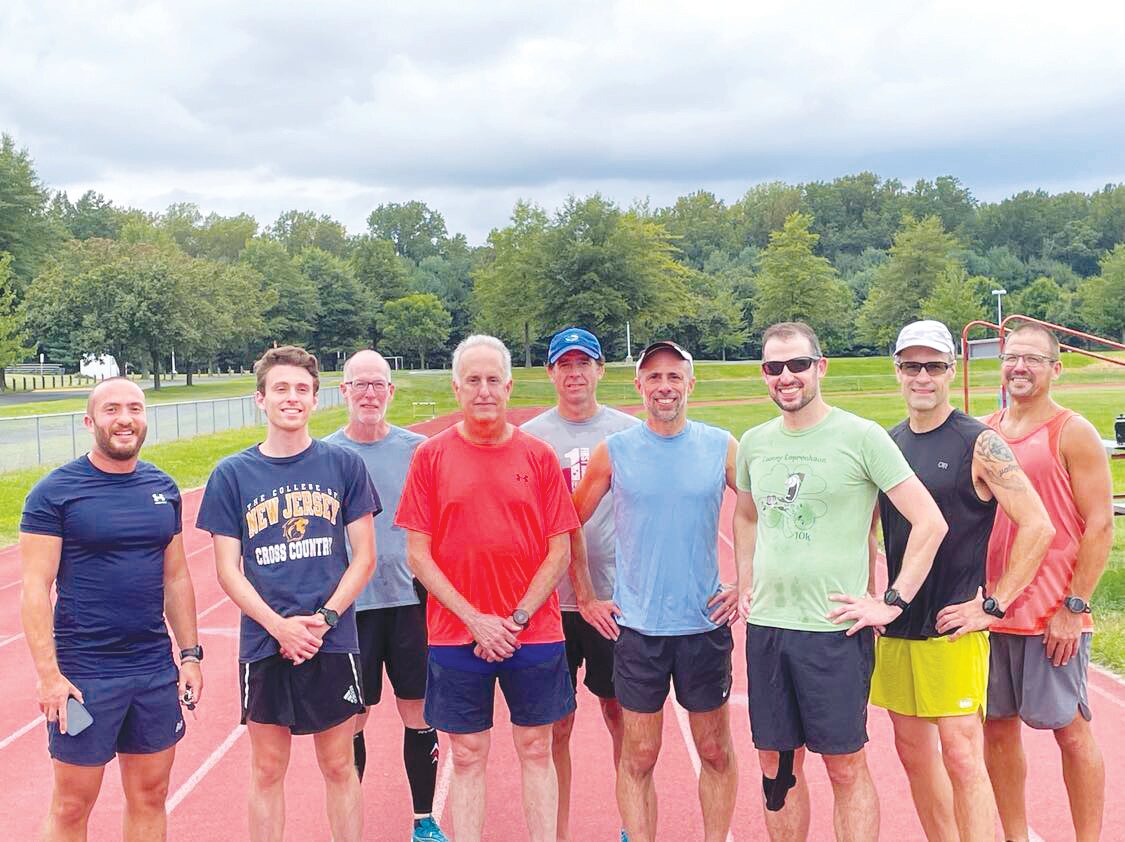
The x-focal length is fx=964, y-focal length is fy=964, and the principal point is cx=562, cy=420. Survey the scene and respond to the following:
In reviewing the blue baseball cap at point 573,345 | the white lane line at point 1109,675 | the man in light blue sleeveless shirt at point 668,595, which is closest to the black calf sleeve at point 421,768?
the man in light blue sleeveless shirt at point 668,595

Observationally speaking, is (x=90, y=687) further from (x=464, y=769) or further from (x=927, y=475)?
(x=927, y=475)

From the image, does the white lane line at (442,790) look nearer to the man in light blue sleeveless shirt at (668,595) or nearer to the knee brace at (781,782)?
the man in light blue sleeveless shirt at (668,595)

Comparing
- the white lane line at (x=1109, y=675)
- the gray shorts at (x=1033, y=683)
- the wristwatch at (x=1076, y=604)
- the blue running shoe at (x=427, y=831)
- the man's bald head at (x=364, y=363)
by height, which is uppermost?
the man's bald head at (x=364, y=363)

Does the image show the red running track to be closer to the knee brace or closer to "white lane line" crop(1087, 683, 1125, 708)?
"white lane line" crop(1087, 683, 1125, 708)

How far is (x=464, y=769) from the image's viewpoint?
371 centimetres

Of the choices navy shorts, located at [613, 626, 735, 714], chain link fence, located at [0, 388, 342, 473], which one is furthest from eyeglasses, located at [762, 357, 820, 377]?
chain link fence, located at [0, 388, 342, 473]

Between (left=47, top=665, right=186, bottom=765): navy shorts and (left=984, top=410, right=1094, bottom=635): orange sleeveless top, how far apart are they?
3.26 metres

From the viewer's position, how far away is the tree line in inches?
1897

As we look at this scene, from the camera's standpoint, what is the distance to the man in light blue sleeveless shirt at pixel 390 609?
438 centimetres

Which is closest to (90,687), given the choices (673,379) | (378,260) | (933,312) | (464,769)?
(464,769)

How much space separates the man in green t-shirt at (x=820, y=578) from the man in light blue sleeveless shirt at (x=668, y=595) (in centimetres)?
30

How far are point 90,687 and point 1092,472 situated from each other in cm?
390

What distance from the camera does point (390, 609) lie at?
14.5 ft

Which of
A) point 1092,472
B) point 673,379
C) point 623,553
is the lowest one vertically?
point 623,553
